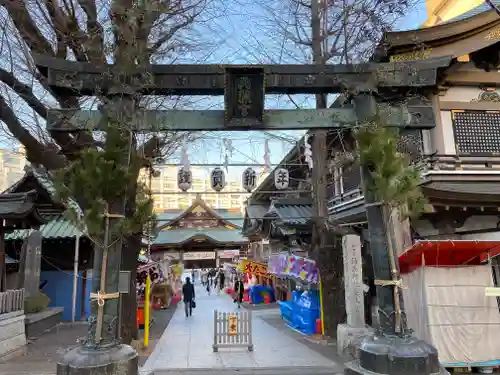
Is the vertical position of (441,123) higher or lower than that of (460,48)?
lower

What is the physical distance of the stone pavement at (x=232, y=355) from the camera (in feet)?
29.5

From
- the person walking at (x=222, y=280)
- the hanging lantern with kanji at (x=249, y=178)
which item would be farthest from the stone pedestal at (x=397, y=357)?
the person walking at (x=222, y=280)

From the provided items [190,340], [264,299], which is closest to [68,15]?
[190,340]

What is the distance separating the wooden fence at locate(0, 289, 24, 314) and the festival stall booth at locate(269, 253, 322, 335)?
911 cm

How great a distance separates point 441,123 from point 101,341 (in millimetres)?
10786

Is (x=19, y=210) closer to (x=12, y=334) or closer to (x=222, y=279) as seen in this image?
(x=12, y=334)

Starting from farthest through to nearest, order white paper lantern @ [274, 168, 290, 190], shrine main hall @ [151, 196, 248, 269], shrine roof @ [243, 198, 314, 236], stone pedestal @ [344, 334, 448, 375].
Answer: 1. shrine main hall @ [151, 196, 248, 269]
2. shrine roof @ [243, 198, 314, 236]
3. white paper lantern @ [274, 168, 290, 190]
4. stone pedestal @ [344, 334, 448, 375]

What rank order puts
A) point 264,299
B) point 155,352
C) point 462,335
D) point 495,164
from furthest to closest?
point 264,299 → point 495,164 → point 155,352 → point 462,335

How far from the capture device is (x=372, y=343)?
572 centimetres

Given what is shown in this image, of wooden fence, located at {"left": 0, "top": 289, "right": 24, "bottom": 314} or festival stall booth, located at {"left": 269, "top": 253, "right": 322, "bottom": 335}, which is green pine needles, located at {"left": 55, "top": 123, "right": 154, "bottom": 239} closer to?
wooden fence, located at {"left": 0, "top": 289, "right": 24, "bottom": 314}

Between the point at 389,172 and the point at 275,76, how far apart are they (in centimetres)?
263

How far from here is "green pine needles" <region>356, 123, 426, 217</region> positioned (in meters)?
5.86

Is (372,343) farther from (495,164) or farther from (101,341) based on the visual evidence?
(495,164)

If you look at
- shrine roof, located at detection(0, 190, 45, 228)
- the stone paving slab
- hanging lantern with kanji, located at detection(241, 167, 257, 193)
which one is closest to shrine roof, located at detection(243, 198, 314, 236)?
hanging lantern with kanji, located at detection(241, 167, 257, 193)
